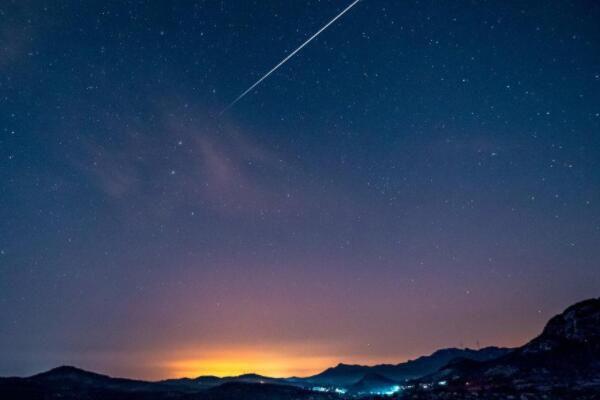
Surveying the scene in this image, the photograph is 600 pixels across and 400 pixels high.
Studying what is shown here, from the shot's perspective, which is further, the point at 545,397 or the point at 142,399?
the point at 142,399

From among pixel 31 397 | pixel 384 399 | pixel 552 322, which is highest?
pixel 552 322

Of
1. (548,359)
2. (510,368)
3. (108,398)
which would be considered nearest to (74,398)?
(108,398)

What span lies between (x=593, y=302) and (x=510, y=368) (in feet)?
177

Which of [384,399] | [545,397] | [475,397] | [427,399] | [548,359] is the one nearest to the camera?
[545,397]

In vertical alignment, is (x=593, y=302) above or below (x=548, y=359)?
above

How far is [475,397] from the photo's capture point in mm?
110562

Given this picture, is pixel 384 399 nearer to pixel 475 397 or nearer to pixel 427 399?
pixel 427 399

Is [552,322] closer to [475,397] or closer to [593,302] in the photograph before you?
[593,302]

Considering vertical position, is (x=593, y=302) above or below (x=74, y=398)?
above

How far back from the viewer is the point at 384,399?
176500mm

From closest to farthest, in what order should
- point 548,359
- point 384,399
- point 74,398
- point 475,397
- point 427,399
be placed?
point 475,397 < point 427,399 < point 548,359 < point 384,399 < point 74,398

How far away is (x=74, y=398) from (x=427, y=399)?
151141mm

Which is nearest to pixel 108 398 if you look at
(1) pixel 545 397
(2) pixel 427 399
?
(2) pixel 427 399

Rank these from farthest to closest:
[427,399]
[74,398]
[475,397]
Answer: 1. [74,398]
2. [427,399]
3. [475,397]
